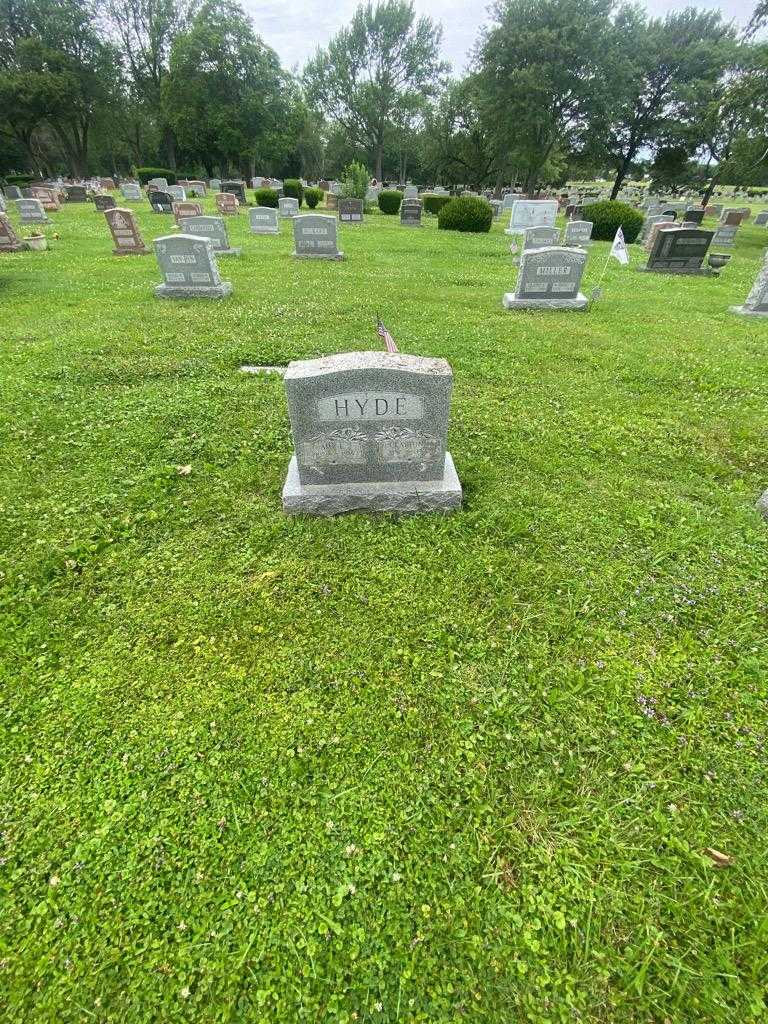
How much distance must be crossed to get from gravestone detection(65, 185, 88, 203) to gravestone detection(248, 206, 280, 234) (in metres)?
17.4

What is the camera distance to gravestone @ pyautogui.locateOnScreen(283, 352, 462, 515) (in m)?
3.62

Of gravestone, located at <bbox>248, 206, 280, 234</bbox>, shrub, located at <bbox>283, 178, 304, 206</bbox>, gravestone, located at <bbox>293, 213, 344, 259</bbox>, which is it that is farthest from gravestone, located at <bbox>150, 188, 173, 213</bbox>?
gravestone, located at <bbox>293, 213, 344, 259</bbox>

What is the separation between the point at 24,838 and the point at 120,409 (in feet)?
15.7

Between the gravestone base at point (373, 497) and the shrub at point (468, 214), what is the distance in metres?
21.3

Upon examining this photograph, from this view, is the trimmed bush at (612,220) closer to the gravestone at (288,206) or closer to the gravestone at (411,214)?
the gravestone at (411,214)

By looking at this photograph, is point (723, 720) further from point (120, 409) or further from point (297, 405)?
point (120, 409)

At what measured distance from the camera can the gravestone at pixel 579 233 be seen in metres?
19.3

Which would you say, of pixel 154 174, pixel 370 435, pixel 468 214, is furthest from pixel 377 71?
pixel 370 435

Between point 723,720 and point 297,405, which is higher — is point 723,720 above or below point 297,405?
below

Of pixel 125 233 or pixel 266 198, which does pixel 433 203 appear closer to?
pixel 266 198

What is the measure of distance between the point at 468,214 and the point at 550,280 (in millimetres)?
13723

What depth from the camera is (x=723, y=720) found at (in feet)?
8.71

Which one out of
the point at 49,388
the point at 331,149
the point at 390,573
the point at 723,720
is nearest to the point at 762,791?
the point at 723,720

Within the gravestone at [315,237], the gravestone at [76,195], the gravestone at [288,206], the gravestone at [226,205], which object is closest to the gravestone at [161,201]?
the gravestone at [226,205]
